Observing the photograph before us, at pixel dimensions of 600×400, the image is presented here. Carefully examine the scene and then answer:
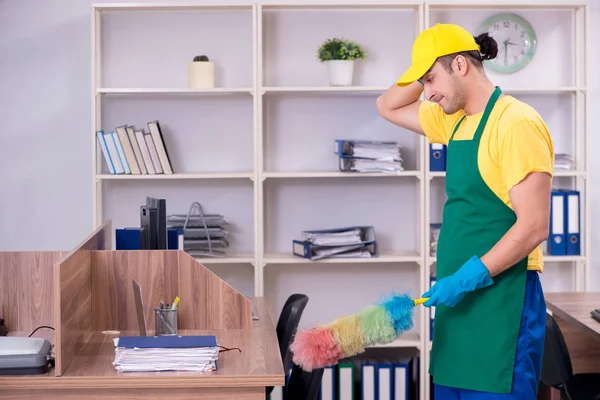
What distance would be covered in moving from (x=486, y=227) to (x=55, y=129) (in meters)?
2.87

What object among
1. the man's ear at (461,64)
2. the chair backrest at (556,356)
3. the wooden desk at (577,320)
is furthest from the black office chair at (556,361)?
the man's ear at (461,64)

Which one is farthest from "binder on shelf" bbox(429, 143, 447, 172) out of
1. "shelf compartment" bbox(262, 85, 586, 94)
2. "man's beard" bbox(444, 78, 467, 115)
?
"man's beard" bbox(444, 78, 467, 115)

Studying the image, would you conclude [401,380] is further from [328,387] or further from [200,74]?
[200,74]

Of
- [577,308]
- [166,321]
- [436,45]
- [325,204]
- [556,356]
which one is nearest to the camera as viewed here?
[436,45]

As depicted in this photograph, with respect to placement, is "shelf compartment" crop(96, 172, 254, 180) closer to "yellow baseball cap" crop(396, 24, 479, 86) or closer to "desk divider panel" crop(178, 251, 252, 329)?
"desk divider panel" crop(178, 251, 252, 329)

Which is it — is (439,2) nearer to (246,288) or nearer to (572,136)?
(572,136)

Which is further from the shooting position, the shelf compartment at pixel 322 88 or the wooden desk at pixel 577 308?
the shelf compartment at pixel 322 88

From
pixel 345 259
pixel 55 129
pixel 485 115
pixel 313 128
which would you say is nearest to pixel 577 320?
pixel 485 115

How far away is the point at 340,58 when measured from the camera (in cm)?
433

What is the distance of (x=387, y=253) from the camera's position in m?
4.54

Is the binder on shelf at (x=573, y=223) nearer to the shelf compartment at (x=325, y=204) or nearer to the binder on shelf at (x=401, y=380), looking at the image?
the shelf compartment at (x=325, y=204)

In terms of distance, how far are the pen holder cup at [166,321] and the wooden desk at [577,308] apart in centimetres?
139

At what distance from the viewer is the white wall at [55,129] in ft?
14.8

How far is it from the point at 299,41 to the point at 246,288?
1326 mm
